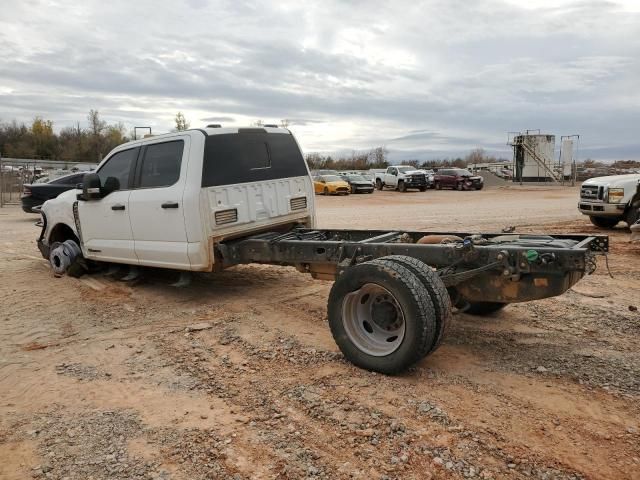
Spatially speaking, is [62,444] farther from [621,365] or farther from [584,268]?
[621,365]

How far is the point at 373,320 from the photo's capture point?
174 inches

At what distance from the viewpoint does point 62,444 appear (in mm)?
3377

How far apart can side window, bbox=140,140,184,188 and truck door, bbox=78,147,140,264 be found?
11.6 inches

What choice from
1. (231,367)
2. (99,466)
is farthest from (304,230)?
(99,466)

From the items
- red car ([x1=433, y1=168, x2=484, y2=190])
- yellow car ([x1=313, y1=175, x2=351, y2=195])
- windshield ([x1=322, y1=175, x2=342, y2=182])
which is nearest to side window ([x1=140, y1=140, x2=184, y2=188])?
yellow car ([x1=313, y1=175, x2=351, y2=195])

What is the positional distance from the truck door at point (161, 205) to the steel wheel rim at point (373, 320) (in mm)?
2455

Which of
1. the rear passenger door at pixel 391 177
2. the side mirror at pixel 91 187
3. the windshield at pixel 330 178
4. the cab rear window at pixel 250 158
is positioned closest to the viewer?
the cab rear window at pixel 250 158

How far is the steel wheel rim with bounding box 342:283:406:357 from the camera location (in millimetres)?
4285

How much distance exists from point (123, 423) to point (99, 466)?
1.68ft

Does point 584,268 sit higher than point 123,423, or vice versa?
point 584,268

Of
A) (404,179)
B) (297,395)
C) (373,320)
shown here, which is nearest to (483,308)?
(373,320)

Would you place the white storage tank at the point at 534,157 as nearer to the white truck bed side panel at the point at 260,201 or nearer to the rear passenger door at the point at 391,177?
the rear passenger door at the point at 391,177

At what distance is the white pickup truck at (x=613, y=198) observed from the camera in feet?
39.1

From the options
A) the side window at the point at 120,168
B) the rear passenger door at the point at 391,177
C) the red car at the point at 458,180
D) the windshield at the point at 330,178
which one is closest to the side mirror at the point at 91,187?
the side window at the point at 120,168
